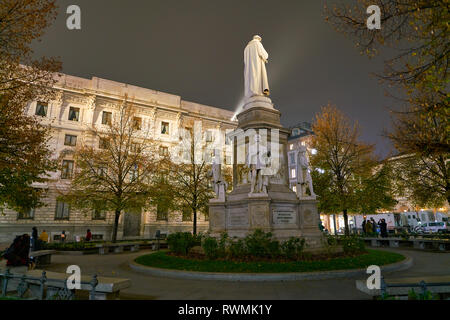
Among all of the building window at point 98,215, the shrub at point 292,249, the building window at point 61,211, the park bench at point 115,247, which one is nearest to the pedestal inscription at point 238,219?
the shrub at point 292,249

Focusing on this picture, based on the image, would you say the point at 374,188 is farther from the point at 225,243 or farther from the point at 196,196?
the point at 225,243

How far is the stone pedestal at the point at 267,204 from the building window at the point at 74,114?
89.8 ft

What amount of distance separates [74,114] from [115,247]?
2125 centimetres

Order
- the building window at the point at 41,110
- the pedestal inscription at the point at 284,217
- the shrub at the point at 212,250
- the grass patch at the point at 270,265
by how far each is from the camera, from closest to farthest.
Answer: the grass patch at the point at 270,265
the shrub at the point at 212,250
the pedestal inscription at the point at 284,217
the building window at the point at 41,110

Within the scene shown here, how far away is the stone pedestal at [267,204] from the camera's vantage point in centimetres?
1125

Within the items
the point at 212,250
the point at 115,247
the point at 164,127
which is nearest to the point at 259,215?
the point at 212,250

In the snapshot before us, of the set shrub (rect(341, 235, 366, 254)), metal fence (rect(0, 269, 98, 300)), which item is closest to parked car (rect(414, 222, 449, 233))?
shrub (rect(341, 235, 366, 254))

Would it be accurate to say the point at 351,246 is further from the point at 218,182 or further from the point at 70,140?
the point at 70,140

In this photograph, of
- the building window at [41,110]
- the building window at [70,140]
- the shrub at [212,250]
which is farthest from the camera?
the building window at [70,140]

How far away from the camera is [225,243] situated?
11.4 metres

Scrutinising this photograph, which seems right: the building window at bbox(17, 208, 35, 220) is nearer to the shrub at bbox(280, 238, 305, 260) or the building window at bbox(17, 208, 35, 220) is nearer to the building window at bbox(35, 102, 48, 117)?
the building window at bbox(35, 102, 48, 117)

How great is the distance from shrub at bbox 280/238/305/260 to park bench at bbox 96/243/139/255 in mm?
14133

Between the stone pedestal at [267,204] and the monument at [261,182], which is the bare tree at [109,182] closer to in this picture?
the monument at [261,182]
